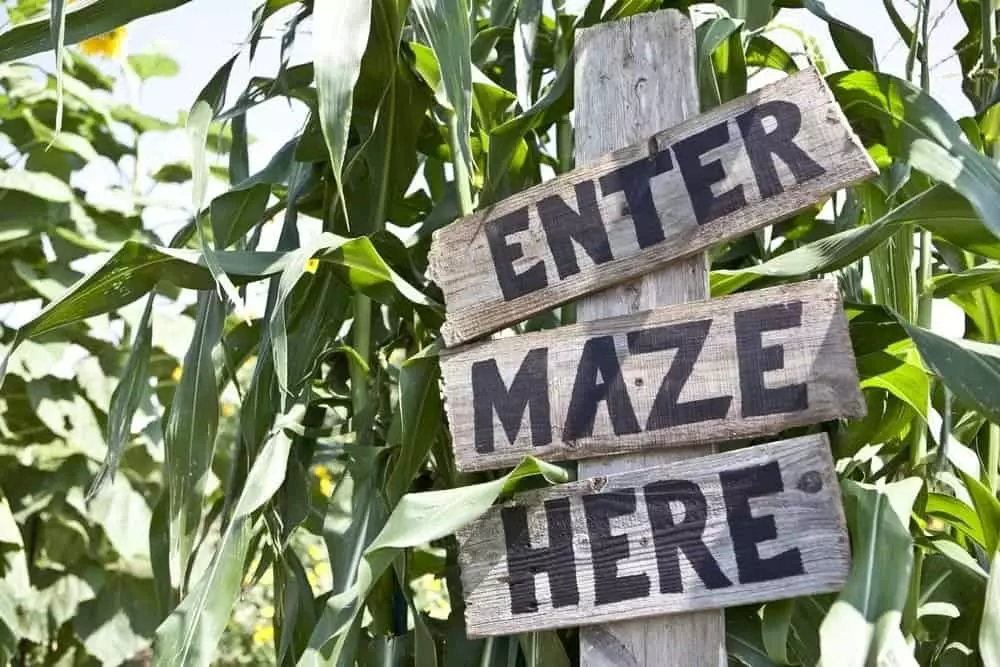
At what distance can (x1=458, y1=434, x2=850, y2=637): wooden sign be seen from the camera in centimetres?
70

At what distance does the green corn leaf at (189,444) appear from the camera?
2.81 ft

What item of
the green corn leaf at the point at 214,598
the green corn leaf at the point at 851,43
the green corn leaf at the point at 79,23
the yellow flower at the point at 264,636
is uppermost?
the green corn leaf at the point at 79,23

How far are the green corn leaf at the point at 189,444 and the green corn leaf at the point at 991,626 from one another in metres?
0.56

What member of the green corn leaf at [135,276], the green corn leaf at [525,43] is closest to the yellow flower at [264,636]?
the green corn leaf at [135,276]

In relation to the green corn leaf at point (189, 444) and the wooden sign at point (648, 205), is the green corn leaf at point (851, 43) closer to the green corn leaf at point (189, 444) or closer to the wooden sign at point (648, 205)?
the wooden sign at point (648, 205)

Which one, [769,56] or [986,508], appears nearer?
[986,508]

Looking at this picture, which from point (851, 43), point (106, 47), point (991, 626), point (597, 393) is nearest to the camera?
point (991, 626)

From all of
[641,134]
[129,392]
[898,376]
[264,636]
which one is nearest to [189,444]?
[129,392]

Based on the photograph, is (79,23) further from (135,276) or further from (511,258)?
(511,258)

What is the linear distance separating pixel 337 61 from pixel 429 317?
240mm

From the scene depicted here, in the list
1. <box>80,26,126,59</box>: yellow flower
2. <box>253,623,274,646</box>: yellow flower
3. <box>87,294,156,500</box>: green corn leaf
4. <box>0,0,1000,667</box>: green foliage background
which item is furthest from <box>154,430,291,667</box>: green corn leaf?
<box>80,26,126,59</box>: yellow flower

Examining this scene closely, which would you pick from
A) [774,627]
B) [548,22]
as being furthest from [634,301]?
[548,22]

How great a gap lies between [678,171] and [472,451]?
0.83 ft

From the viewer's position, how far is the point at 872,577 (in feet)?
2.24
